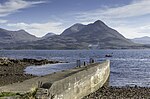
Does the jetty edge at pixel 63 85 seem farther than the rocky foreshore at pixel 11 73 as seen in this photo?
No

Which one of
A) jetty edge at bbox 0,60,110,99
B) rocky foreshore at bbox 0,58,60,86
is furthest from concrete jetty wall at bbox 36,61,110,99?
rocky foreshore at bbox 0,58,60,86

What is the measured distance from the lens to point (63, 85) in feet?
67.8

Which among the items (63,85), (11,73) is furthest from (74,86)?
(11,73)

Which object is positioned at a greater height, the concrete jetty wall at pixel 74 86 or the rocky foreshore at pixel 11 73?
the concrete jetty wall at pixel 74 86

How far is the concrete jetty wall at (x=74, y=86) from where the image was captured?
683 inches

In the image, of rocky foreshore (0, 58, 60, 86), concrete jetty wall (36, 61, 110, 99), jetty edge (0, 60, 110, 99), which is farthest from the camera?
rocky foreshore (0, 58, 60, 86)

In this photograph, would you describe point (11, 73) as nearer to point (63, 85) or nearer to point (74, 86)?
point (74, 86)

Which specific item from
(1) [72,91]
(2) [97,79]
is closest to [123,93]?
(2) [97,79]

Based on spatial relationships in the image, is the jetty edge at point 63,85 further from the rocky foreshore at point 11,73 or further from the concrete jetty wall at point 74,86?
the rocky foreshore at point 11,73

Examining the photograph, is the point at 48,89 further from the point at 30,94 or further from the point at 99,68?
the point at 99,68

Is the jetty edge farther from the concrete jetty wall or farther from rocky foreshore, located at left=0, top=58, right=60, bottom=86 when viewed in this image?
rocky foreshore, located at left=0, top=58, right=60, bottom=86

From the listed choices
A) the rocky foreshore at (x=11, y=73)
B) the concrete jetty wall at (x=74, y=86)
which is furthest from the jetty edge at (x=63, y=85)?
the rocky foreshore at (x=11, y=73)

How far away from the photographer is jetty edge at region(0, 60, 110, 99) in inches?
688

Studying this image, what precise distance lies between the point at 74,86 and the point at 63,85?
14.5 ft
